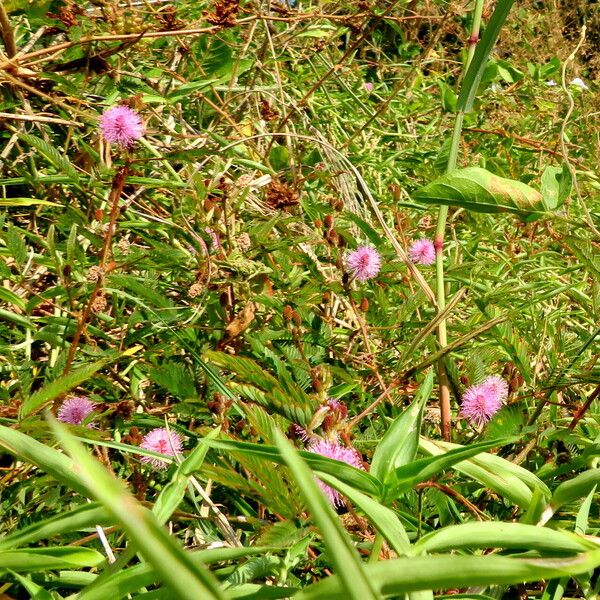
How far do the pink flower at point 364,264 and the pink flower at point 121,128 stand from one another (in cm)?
36

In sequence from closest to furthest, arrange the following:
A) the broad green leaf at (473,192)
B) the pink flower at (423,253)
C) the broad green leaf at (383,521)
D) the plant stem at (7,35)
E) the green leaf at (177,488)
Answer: the broad green leaf at (383,521) < the green leaf at (177,488) < the broad green leaf at (473,192) < the pink flower at (423,253) < the plant stem at (7,35)

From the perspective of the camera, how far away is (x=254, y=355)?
1.22 meters

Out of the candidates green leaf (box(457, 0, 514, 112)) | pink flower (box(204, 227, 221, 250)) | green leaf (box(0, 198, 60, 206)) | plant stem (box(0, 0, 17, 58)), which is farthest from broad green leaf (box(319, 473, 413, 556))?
plant stem (box(0, 0, 17, 58))

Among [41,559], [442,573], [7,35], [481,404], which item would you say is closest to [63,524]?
[41,559]

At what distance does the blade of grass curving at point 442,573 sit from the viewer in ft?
1.39

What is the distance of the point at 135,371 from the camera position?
1.19m

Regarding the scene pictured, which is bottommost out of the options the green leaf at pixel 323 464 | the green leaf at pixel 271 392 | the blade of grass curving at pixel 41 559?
the green leaf at pixel 271 392

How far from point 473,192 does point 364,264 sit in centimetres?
37

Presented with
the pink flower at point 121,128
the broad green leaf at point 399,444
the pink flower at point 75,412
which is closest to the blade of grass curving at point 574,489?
the broad green leaf at point 399,444

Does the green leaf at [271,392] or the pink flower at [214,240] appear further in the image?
the pink flower at [214,240]

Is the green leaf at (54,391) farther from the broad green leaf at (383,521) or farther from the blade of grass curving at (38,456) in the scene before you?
the broad green leaf at (383,521)

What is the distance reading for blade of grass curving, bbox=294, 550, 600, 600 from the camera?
0.42m

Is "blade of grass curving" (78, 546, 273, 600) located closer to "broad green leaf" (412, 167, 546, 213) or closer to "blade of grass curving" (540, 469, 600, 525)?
"blade of grass curving" (540, 469, 600, 525)

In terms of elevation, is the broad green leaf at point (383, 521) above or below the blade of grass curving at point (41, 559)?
above
